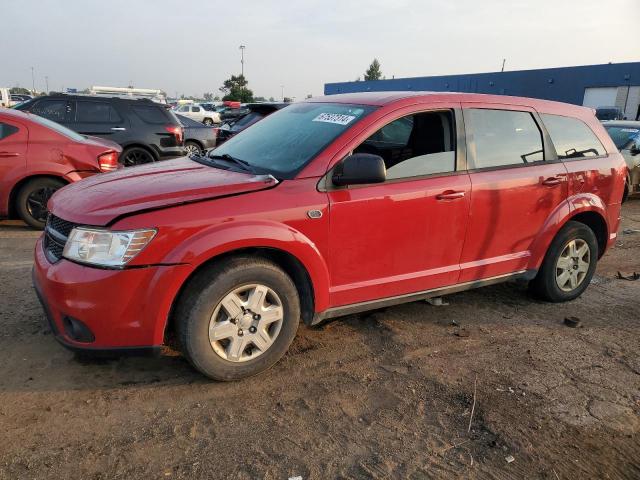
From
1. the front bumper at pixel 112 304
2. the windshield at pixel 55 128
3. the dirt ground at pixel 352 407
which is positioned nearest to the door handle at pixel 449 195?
the dirt ground at pixel 352 407

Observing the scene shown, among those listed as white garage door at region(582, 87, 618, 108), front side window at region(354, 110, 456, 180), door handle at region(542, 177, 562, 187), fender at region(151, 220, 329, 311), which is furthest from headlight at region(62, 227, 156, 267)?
white garage door at region(582, 87, 618, 108)

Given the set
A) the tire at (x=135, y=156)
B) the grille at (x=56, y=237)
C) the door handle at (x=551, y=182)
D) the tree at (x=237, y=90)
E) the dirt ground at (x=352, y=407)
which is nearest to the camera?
the dirt ground at (x=352, y=407)

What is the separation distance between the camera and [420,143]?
3.80 meters

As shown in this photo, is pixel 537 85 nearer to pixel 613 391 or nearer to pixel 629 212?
pixel 629 212

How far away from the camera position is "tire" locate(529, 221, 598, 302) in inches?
175

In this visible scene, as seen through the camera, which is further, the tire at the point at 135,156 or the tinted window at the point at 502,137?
the tire at the point at 135,156

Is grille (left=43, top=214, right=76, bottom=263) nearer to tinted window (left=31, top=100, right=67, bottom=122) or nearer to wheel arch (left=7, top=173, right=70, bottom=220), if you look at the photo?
wheel arch (left=7, top=173, right=70, bottom=220)

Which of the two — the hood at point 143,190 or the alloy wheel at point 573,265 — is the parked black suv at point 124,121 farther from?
the alloy wheel at point 573,265

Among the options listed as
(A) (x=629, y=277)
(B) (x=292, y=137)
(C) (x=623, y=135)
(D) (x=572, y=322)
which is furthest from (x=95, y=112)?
(C) (x=623, y=135)

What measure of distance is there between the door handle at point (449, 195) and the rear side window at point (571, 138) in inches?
50.4

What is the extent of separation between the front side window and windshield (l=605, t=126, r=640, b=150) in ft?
24.3

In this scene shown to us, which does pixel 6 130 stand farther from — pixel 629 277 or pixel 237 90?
pixel 237 90

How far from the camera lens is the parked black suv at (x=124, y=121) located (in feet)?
30.7

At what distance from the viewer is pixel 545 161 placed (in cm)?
423
